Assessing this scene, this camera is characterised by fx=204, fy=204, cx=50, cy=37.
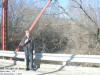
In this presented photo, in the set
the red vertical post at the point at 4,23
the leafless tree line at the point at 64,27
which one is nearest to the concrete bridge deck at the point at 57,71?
the red vertical post at the point at 4,23

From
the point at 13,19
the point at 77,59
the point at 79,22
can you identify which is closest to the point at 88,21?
the point at 79,22

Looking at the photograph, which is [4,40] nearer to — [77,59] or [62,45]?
[77,59]

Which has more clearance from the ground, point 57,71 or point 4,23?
point 4,23

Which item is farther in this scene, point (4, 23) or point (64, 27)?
point (64, 27)

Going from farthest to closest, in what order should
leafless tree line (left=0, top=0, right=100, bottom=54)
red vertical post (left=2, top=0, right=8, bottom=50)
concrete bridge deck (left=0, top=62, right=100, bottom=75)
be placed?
leafless tree line (left=0, top=0, right=100, bottom=54), red vertical post (left=2, top=0, right=8, bottom=50), concrete bridge deck (left=0, top=62, right=100, bottom=75)

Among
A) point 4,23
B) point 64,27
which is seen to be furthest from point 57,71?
point 64,27

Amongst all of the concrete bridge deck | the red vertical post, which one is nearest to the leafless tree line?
the red vertical post

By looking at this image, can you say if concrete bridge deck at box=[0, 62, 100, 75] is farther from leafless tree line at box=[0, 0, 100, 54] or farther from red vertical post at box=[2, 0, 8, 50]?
leafless tree line at box=[0, 0, 100, 54]

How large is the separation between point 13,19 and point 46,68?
1613 centimetres

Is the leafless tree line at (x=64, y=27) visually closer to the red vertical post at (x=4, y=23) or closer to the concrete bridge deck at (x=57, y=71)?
the red vertical post at (x=4, y=23)

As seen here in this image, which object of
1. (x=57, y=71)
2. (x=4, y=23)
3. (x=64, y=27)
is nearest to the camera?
(x=57, y=71)

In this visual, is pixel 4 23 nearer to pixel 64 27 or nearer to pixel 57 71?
pixel 57 71

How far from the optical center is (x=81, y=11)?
1631cm

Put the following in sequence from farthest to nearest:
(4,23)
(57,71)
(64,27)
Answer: (64,27) → (4,23) → (57,71)
